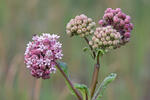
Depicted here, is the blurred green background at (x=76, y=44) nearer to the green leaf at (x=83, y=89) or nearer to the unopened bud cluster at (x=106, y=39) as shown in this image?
the green leaf at (x=83, y=89)

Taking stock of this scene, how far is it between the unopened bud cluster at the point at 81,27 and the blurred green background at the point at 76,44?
3083mm

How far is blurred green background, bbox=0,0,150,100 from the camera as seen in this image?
26.3ft

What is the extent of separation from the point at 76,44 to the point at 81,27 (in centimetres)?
470

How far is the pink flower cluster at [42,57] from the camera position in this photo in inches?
168

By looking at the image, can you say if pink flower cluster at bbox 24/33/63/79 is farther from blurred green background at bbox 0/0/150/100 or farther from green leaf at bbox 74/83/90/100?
blurred green background at bbox 0/0/150/100

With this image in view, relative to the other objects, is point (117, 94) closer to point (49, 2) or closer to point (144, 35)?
point (144, 35)

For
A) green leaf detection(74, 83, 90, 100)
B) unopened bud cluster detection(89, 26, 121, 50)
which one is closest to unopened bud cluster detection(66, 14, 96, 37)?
unopened bud cluster detection(89, 26, 121, 50)

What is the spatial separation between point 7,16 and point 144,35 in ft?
12.6

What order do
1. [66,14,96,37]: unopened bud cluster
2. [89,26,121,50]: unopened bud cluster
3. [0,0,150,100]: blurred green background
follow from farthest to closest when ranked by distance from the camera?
[0,0,150,100]: blurred green background, [66,14,96,37]: unopened bud cluster, [89,26,121,50]: unopened bud cluster

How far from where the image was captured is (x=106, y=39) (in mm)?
4426

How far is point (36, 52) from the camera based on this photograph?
431 cm

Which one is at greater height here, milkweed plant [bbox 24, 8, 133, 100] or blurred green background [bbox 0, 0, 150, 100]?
blurred green background [bbox 0, 0, 150, 100]

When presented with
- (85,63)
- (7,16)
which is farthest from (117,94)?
(7,16)

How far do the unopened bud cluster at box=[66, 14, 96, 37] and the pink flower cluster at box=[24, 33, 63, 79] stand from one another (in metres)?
0.36
